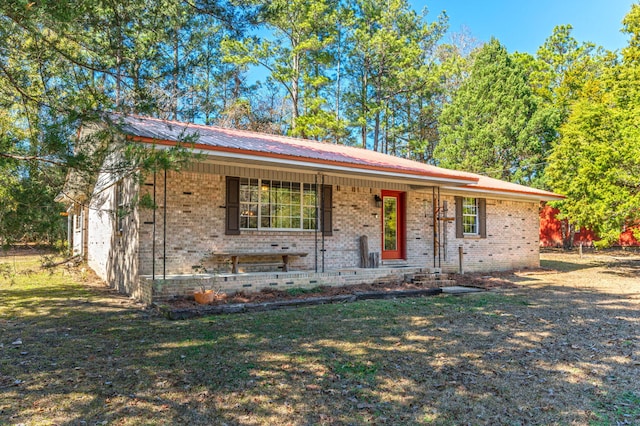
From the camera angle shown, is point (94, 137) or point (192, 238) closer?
point (94, 137)

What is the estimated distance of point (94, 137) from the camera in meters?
4.87

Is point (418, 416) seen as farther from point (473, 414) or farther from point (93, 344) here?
point (93, 344)

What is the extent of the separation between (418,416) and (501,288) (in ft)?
27.1

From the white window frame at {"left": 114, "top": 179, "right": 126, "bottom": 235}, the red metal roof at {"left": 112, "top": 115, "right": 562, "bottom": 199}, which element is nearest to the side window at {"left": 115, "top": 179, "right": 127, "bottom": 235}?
the white window frame at {"left": 114, "top": 179, "right": 126, "bottom": 235}

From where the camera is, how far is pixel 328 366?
4.50 m

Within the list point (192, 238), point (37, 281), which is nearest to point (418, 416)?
point (192, 238)

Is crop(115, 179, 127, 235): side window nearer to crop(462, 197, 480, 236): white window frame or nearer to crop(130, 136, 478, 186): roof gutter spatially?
crop(130, 136, 478, 186): roof gutter

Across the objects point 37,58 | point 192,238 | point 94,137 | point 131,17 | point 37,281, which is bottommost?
point 37,281

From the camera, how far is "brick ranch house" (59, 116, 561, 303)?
8766 mm

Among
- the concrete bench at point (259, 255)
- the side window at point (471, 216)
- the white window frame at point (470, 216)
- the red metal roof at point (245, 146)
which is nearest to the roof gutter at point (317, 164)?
the red metal roof at point (245, 146)

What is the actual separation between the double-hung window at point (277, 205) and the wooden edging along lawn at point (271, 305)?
2.54m

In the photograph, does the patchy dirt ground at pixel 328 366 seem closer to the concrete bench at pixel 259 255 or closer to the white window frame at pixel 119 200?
the concrete bench at pixel 259 255

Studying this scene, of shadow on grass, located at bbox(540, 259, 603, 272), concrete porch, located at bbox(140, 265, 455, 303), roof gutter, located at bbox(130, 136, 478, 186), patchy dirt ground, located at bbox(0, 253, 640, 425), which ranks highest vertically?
roof gutter, located at bbox(130, 136, 478, 186)

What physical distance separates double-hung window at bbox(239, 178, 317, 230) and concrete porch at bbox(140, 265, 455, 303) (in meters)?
1.41
